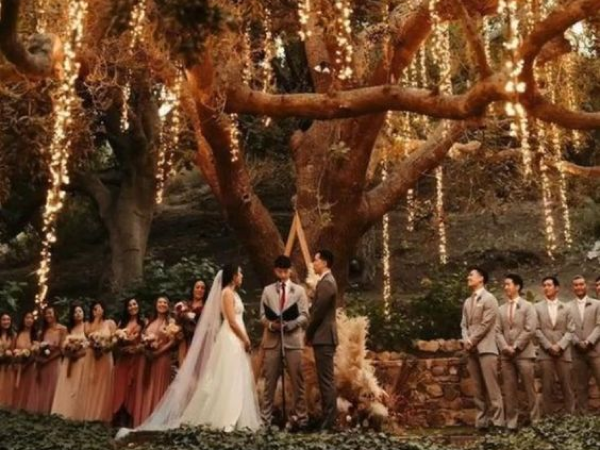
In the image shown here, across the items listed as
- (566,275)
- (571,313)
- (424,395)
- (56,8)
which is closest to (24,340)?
(56,8)

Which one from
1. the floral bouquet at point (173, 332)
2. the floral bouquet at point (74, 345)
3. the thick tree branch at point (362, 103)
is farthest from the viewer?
the floral bouquet at point (74, 345)

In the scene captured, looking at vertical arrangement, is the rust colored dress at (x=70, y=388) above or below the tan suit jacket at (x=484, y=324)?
below

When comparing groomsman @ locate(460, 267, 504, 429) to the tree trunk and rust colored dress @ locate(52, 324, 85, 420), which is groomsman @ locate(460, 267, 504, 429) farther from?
the tree trunk

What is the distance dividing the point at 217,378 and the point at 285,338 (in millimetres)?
630

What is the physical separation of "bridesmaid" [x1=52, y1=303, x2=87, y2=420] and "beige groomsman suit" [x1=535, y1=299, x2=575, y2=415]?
4.40m

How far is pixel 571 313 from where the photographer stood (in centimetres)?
751

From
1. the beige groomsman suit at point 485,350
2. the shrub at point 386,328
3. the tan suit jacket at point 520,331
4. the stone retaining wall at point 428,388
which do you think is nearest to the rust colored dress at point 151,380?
the stone retaining wall at point 428,388

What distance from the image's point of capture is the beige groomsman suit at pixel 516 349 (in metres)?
7.33

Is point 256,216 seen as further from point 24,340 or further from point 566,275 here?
point 566,275

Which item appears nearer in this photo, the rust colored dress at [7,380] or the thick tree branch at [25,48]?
the thick tree branch at [25,48]

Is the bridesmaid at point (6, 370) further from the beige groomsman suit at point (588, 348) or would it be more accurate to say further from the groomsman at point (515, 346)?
the beige groomsman suit at point (588, 348)

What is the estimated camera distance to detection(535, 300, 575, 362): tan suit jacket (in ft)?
24.6

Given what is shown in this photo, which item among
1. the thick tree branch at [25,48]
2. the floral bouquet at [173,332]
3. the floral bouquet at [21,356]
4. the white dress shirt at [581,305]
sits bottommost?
the floral bouquet at [21,356]

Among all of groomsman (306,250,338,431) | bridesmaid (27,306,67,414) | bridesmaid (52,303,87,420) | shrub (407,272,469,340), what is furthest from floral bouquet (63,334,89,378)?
shrub (407,272,469,340)
